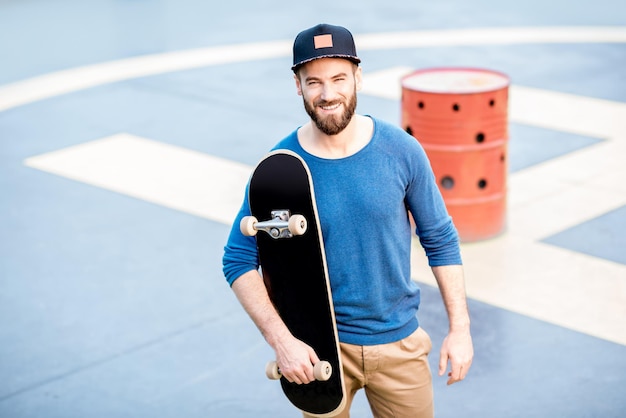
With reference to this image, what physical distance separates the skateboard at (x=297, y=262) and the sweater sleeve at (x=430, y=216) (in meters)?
0.39

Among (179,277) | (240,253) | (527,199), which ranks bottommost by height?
(527,199)

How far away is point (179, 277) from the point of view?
6637 mm

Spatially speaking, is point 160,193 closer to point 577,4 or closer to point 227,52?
point 227,52

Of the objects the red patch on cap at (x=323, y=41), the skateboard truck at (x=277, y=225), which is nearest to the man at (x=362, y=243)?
the red patch on cap at (x=323, y=41)

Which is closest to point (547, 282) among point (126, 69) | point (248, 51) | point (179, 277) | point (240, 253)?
point (179, 277)

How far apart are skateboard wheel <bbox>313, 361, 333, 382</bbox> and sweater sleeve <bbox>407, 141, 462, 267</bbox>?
556 millimetres

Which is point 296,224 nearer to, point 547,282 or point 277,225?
point 277,225

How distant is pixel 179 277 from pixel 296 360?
11.8 ft

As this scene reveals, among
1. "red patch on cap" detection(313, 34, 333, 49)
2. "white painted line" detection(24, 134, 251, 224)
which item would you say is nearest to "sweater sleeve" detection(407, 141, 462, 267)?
"red patch on cap" detection(313, 34, 333, 49)

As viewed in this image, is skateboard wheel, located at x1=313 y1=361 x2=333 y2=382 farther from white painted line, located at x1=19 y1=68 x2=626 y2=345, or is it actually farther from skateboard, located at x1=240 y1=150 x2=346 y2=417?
white painted line, located at x1=19 y1=68 x2=626 y2=345

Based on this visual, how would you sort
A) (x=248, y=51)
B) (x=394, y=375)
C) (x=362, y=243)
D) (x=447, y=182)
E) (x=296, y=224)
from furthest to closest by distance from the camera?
(x=248, y=51), (x=447, y=182), (x=394, y=375), (x=362, y=243), (x=296, y=224)

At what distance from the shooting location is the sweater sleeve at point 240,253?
332 cm

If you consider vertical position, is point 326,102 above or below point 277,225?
above

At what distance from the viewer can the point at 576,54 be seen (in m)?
12.8
